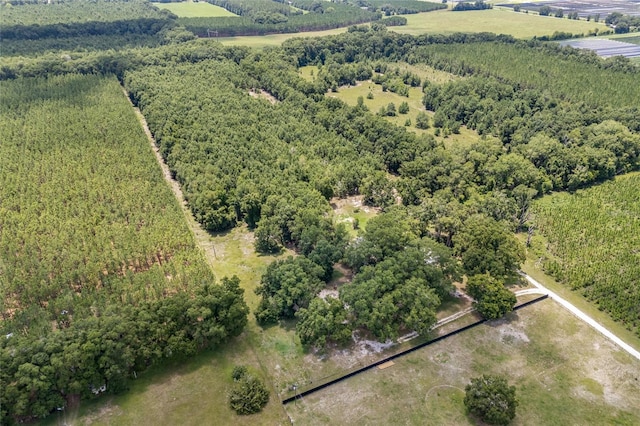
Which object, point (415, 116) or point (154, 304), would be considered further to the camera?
point (415, 116)

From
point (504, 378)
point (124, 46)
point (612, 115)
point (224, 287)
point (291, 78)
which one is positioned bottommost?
point (504, 378)

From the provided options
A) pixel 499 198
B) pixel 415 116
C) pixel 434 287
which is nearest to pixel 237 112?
pixel 415 116

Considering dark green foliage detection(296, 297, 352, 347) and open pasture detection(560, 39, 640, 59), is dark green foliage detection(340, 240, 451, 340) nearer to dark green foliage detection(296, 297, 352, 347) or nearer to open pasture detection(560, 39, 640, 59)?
dark green foliage detection(296, 297, 352, 347)

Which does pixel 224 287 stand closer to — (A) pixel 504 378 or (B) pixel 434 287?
(B) pixel 434 287

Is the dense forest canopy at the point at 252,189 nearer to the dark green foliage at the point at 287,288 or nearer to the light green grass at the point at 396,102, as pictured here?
the dark green foliage at the point at 287,288

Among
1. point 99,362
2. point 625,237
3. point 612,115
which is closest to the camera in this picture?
point 99,362

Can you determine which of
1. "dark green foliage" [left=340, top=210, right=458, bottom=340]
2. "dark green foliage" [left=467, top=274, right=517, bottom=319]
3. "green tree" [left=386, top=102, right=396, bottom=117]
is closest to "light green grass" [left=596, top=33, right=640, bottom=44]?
"green tree" [left=386, top=102, right=396, bottom=117]


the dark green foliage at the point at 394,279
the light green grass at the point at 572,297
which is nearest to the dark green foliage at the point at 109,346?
the dark green foliage at the point at 394,279

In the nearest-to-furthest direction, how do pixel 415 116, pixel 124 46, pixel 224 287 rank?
pixel 224 287, pixel 415 116, pixel 124 46
